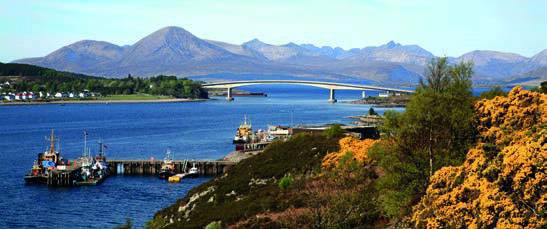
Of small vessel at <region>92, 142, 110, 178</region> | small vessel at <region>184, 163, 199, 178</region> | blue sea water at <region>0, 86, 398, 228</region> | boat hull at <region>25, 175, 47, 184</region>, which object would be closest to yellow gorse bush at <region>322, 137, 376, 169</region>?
blue sea water at <region>0, 86, 398, 228</region>

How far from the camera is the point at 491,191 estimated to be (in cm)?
2030

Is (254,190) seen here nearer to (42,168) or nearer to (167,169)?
(167,169)

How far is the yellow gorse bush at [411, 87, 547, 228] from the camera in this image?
19484 mm

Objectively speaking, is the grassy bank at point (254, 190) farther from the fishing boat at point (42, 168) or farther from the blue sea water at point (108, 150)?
the fishing boat at point (42, 168)

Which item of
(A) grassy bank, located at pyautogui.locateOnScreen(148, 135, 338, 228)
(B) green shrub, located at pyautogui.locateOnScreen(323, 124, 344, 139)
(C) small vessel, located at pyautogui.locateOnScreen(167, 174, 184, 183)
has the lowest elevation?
(C) small vessel, located at pyautogui.locateOnScreen(167, 174, 184, 183)

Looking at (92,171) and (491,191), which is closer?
(491,191)

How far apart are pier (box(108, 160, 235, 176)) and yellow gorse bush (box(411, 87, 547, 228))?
52337 mm

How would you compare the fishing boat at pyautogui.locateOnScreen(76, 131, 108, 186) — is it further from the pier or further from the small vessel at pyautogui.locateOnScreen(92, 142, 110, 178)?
the pier

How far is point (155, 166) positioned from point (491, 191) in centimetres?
6084

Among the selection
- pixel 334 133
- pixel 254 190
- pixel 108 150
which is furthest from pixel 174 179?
pixel 254 190

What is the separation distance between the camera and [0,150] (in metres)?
94.7

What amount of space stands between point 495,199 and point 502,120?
10.4 m

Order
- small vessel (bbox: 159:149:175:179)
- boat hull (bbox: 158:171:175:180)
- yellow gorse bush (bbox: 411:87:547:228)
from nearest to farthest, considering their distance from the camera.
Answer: yellow gorse bush (bbox: 411:87:547:228)
boat hull (bbox: 158:171:175:180)
small vessel (bbox: 159:149:175:179)

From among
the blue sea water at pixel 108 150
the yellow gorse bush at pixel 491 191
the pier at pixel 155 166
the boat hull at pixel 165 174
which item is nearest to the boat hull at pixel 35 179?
the blue sea water at pixel 108 150
